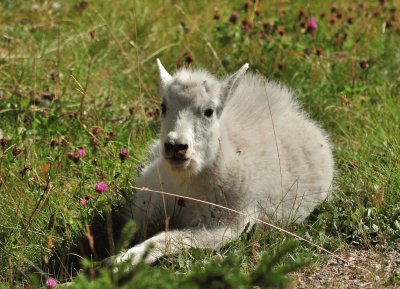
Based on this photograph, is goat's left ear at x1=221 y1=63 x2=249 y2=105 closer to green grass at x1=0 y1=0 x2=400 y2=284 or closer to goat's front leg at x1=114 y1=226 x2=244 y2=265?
goat's front leg at x1=114 y1=226 x2=244 y2=265

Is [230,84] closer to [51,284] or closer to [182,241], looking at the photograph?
[182,241]

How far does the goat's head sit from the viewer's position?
5.88 metres

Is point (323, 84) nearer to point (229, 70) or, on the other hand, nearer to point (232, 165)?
point (229, 70)

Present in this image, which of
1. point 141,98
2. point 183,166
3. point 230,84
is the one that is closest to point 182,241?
point 183,166

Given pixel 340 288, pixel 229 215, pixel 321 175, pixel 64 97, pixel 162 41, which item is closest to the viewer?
pixel 340 288

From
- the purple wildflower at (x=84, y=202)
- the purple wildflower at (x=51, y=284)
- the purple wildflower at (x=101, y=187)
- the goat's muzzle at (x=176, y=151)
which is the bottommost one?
the purple wildflower at (x=51, y=284)

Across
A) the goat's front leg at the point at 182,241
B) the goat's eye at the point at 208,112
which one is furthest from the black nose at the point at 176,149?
the goat's front leg at the point at 182,241

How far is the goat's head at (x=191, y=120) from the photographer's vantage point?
232 inches

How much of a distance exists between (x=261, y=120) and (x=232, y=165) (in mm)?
756

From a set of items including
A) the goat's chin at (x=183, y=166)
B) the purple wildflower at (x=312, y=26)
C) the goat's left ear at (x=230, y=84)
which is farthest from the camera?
the purple wildflower at (x=312, y=26)

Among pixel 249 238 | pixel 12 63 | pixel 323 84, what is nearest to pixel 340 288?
pixel 249 238

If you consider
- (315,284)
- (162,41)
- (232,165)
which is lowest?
(315,284)

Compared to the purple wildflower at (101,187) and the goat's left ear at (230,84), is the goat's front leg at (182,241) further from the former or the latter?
the goat's left ear at (230,84)

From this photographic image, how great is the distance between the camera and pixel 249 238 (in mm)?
6234
